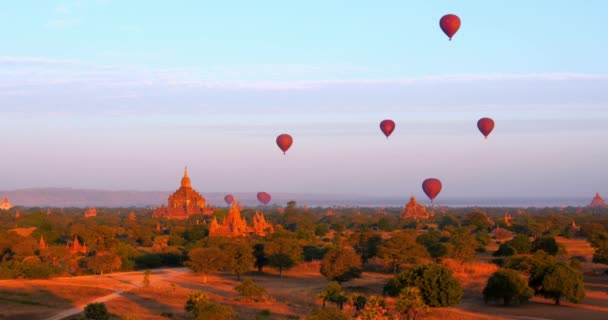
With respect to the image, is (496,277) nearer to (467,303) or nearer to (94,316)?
(467,303)

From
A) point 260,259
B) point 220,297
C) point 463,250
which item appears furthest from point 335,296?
point 260,259

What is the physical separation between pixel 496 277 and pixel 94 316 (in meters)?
21.5

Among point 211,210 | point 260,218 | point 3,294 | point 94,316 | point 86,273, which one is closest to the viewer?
point 94,316

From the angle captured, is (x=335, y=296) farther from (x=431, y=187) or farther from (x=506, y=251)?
(x=431, y=187)

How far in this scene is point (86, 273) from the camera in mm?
Answer: 60312

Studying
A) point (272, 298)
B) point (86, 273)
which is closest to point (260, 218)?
point (86, 273)

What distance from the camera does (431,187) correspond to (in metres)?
72.6

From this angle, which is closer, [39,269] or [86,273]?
[39,269]

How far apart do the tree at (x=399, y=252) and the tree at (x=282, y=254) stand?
23.4 ft

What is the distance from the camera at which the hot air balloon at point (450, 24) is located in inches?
2149

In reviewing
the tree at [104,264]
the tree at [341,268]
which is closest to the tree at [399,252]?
the tree at [341,268]

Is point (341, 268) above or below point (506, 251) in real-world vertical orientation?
below

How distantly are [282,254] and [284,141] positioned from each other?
57.7 ft

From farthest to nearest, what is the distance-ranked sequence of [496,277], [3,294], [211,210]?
1. [211,210]
2. [3,294]
3. [496,277]
